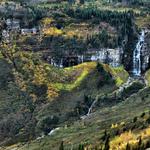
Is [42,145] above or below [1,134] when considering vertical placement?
above

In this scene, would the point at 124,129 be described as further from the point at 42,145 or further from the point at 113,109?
the point at 113,109

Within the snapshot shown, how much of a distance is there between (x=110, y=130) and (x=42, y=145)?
797 inches

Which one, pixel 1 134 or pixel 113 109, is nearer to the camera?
pixel 113 109

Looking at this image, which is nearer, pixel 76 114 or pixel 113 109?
pixel 113 109

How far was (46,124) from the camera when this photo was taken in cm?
18788

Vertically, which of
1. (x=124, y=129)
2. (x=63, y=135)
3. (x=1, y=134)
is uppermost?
(x=124, y=129)

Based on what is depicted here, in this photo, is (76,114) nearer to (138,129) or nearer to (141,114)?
(141,114)

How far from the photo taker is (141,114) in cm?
14600

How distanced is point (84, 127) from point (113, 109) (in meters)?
16.5

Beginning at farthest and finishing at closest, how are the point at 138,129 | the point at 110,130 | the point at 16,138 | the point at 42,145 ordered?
the point at 16,138 → the point at 42,145 → the point at 110,130 → the point at 138,129

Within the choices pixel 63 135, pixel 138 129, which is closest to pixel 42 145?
pixel 63 135

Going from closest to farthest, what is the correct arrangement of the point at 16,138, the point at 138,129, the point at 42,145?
the point at 138,129 → the point at 42,145 → the point at 16,138

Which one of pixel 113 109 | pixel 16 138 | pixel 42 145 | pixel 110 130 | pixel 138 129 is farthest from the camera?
pixel 16 138

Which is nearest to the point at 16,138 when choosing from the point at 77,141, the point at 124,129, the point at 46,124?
the point at 46,124
